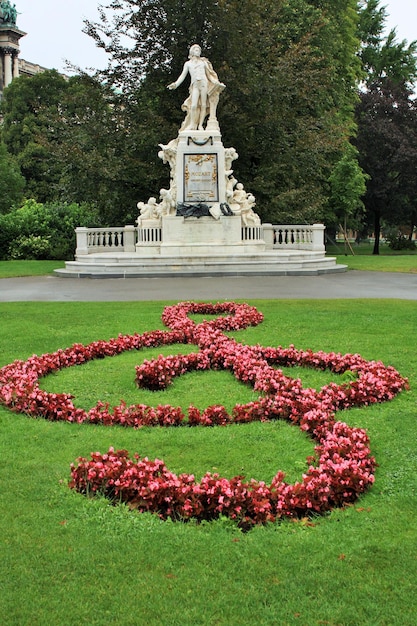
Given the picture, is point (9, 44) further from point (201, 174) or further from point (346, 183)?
point (201, 174)

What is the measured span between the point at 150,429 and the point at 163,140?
2825 centimetres

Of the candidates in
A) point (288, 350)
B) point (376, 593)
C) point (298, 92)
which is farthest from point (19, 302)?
point (298, 92)

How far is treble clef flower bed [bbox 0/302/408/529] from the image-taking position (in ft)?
12.3

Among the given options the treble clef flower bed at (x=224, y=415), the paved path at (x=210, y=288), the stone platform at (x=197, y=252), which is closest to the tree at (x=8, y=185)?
the stone platform at (x=197, y=252)

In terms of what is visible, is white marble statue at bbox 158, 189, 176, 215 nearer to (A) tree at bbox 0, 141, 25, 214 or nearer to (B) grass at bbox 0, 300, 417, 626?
(B) grass at bbox 0, 300, 417, 626

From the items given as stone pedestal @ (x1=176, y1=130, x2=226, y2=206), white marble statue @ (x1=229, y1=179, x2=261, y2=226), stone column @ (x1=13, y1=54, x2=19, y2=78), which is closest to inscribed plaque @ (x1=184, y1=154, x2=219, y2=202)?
stone pedestal @ (x1=176, y1=130, x2=226, y2=206)

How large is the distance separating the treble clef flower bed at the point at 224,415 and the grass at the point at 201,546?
0.12 metres

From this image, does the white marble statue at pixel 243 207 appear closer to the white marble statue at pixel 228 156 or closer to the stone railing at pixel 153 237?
the stone railing at pixel 153 237

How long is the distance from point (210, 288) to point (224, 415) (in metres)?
10.7

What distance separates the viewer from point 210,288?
16.1 m

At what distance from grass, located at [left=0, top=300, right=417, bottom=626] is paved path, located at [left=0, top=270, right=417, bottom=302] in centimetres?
855

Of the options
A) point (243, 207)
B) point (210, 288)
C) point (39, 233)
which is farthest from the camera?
point (39, 233)

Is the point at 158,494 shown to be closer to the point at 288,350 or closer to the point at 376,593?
the point at 376,593

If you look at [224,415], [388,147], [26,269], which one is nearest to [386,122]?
[388,147]
